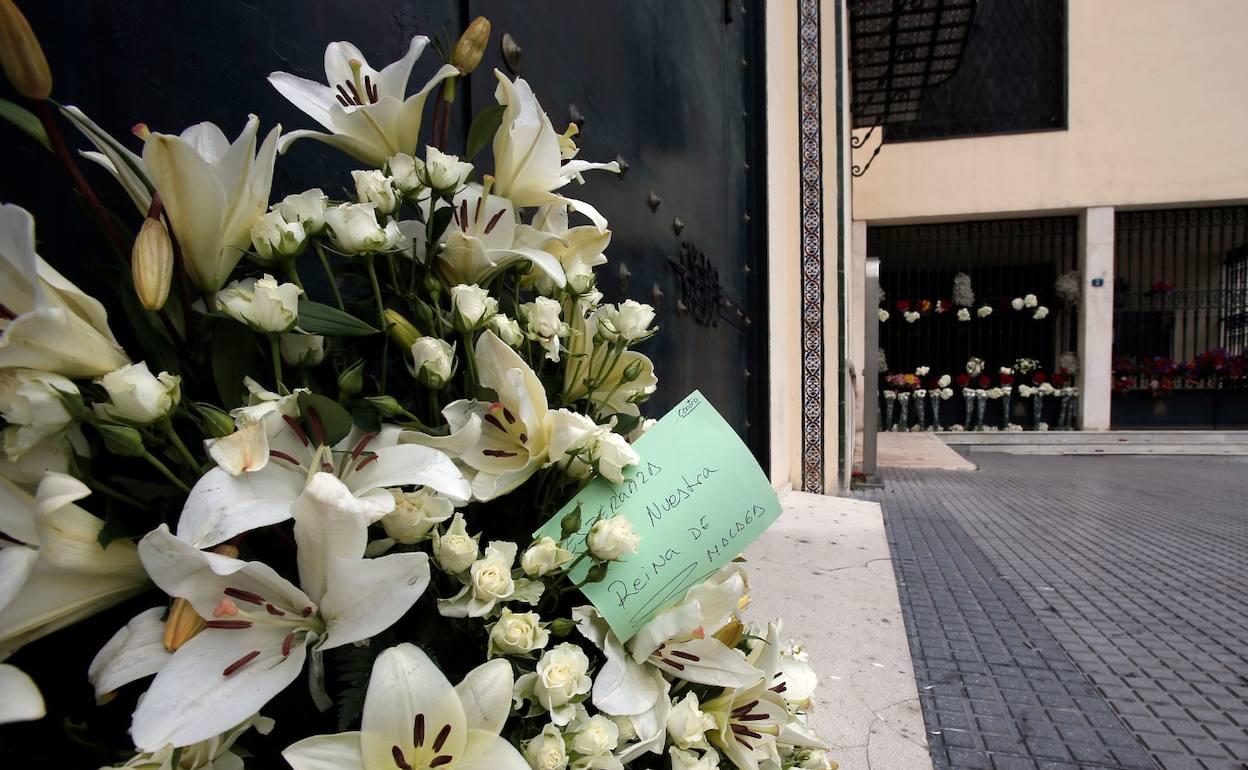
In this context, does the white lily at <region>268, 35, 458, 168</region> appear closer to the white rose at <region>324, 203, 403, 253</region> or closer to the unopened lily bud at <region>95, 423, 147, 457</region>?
the white rose at <region>324, 203, 403, 253</region>

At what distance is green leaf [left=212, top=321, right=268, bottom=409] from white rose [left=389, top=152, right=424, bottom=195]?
15cm

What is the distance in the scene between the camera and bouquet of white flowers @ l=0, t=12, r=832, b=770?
0.40m

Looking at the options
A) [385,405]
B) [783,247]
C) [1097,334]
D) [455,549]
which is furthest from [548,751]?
[1097,334]

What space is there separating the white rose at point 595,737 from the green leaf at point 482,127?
0.43 m

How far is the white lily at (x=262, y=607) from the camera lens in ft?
1.27

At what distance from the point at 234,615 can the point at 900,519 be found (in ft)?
15.3

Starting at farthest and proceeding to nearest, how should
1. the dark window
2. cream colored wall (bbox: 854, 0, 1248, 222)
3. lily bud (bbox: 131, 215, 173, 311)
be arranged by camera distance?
the dark window < cream colored wall (bbox: 854, 0, 1248, 222) < lily bud (bbox: 131, 215, 173, 311)

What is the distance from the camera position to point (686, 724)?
22.9 inches

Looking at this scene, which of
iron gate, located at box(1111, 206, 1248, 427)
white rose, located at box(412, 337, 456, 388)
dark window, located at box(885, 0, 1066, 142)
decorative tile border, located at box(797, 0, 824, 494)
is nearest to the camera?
white rose, located at box(412, 337, 456, 388)

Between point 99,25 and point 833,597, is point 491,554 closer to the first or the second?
point 99,25

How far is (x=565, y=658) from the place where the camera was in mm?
502

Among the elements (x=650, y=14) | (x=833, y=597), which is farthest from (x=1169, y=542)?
(x=650, y=14)

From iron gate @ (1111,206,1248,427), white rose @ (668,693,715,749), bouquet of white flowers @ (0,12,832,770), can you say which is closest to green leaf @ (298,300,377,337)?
Result: bouquet of white flowers @ (0,12,832,770)

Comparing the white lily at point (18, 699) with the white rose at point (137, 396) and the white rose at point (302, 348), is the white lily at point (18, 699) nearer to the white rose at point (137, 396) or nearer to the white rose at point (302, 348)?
the white rose at point (137, 396)
